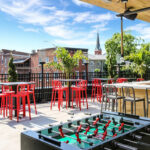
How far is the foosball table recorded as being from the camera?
122 cm

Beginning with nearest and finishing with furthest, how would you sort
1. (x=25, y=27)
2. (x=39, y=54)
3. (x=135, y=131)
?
(x=135, y=131) → (x=39, y=54) → (x=25, y=27)

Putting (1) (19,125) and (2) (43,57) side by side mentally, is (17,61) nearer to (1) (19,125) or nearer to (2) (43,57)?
(2) (43,57)

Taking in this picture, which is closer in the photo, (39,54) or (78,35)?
(39,54)

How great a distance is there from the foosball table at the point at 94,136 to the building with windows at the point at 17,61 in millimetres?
38682

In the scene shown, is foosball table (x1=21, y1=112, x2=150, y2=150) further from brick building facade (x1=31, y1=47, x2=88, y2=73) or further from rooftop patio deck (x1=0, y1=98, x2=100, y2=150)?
brick building facade (x1=31, y1=47, x2=88, y2=73)

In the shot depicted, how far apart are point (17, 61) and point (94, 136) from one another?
137ft

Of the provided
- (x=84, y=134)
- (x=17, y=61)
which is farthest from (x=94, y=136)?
(x=17, y=61)

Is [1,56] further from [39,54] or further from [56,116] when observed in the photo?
[56,116]

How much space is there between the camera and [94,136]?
1.49m

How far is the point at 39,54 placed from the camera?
3653 centimetres

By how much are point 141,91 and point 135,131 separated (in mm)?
3240

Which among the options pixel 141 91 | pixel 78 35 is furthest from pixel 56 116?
pixel 78 35

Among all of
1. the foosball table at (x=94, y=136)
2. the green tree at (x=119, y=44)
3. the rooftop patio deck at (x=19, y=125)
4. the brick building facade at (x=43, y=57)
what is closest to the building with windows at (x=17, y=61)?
the brick building facade at (x=43, y=57)

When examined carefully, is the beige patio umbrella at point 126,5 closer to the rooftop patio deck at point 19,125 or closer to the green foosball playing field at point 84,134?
the rooftop patio deck at point 19,125
